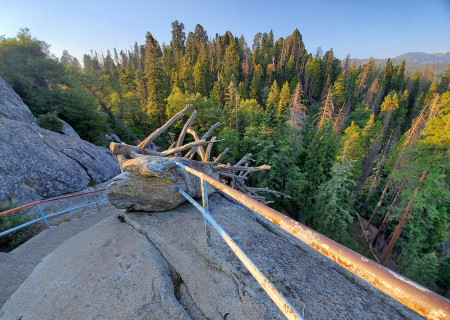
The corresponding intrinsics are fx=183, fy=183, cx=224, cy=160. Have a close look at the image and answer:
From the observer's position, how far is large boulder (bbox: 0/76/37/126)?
9.94 m

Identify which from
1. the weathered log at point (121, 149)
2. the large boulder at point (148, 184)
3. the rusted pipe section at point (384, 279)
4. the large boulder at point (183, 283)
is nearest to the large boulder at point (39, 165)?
the weathered log at point (121, 149)

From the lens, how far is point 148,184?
2.87 m

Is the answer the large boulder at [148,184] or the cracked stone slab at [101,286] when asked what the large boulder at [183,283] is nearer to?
the cracked stone slab at [101,286]

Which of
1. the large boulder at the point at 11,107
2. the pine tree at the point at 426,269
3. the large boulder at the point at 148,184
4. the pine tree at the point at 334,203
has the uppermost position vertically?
the large boulder at the point at 11,107

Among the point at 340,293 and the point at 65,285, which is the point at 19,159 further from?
the point at 340,293

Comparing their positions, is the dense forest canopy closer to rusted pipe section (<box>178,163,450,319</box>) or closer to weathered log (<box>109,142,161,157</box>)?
weathered log (<box>109,142,161,157</box>)

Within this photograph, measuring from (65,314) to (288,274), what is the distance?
216 centimetres

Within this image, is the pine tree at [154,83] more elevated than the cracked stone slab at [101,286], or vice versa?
the pine tree at [154,83]

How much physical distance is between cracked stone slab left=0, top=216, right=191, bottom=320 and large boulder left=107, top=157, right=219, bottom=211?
621 mm

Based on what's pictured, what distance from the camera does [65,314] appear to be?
5.45 feet

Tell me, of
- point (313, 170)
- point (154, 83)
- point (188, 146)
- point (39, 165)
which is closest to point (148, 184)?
point (188, 146)

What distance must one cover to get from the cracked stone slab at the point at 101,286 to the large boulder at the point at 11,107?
1260 cm

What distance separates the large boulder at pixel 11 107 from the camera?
32.6 ft

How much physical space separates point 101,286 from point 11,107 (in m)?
14.4
